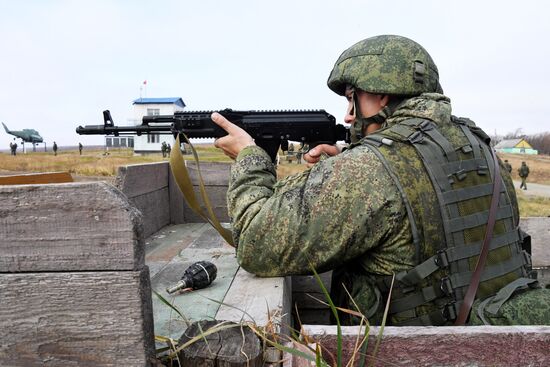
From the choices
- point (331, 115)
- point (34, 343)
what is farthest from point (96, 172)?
A: point (34, 343)

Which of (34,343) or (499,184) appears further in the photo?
(499,184)

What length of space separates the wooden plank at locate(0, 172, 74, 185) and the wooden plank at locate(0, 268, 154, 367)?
2.33 feet

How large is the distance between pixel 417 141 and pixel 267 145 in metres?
1.51

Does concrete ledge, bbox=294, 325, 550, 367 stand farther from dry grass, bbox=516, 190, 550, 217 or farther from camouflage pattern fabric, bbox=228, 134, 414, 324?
dry grass, bbox=516, 190, 550, 217

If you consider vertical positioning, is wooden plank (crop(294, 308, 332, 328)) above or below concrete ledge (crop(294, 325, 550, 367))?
below

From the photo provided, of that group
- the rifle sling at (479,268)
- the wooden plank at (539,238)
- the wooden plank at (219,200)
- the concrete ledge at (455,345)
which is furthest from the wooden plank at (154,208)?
the wooden plank at (539,238)

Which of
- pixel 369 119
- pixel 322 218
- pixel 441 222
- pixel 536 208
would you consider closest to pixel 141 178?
pixel 369 119

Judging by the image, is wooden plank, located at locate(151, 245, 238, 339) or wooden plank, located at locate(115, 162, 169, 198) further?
wooden plank, located at locate(115, 162, 169, 198)

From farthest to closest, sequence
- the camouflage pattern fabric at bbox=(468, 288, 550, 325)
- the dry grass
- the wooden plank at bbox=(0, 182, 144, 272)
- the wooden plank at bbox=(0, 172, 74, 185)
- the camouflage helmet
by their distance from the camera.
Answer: the dry grass → the camouflage helmet → the camouflage pattern fabric at bbox=(468, 288, 550, 325) → the wooden plank at bbox=(0, 172, 74, 185) → the wooden plank at bbox=(0, 182, 144, 272)

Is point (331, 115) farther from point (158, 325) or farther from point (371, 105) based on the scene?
point (158, 325)

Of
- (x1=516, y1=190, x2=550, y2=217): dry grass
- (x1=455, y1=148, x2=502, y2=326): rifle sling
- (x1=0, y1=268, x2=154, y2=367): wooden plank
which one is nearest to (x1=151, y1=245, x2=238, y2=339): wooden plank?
(x1=0, y1=268, x2=154, y2=367): wooden plank

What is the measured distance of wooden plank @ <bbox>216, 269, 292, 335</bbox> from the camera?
181 centimetres

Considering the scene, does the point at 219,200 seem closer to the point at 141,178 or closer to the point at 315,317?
the point at 141,178

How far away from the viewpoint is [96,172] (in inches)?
951
